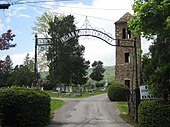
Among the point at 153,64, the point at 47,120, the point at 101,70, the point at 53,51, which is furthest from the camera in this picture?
the point at 101,70

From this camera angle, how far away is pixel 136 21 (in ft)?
48.3

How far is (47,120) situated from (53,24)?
1902 inches

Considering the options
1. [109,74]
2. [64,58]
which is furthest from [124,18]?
[109,74]

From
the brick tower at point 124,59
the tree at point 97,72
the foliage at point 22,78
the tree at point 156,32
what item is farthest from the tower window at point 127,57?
the tree at point 97,72

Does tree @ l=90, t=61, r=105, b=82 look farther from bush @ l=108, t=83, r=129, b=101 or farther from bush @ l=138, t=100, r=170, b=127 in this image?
bush @ l=138, t=100, r=170, b=127

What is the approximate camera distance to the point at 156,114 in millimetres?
15359

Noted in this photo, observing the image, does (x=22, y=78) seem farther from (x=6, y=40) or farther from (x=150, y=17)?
(x=150, y=17)

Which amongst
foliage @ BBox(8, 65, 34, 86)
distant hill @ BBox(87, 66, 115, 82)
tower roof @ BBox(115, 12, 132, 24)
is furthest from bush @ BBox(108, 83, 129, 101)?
distant hill @ BBox(87, 66, 115, 82)

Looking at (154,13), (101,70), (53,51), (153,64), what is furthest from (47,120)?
(101,70)

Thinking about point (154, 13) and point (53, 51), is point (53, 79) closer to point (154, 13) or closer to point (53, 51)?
point (53, 51)

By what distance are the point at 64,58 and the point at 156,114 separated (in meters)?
50.2

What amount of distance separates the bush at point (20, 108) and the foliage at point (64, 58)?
4384 centimetres

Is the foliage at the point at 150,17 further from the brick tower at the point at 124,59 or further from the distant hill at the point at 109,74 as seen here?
the distant hill at the point at 109,74

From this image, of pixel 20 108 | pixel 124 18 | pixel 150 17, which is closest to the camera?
pixel 150 17
